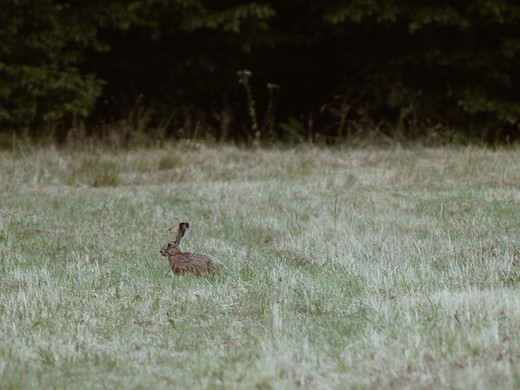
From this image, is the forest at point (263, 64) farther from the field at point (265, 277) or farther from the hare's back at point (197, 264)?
the hare's back at point (197, 264)

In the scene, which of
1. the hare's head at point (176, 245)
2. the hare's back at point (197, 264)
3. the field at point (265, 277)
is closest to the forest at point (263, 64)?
the field at point (265, 277)

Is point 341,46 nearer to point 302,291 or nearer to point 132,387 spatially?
point 302,291

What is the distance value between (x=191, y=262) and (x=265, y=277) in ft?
2.29

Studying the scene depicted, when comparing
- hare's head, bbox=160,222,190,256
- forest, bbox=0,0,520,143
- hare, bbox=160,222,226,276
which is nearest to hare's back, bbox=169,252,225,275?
hare, bbox=160,222,226,276

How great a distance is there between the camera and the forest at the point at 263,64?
1439 cm

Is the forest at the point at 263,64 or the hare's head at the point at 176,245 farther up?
the forest at the point at 263,64

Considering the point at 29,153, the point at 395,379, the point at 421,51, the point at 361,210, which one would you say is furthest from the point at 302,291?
the point at 421,51

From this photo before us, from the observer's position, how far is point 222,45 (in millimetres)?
16875

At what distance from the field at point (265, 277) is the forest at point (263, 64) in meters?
3.89

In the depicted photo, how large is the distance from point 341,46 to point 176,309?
48.0 feet

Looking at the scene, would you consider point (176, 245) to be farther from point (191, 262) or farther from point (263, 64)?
point (263, 64)

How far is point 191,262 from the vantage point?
18.4 ft

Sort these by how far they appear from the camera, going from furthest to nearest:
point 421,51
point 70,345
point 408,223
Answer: point 421,51 < point 408,223 < point 70,345

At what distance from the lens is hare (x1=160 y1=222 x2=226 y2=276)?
551cm
